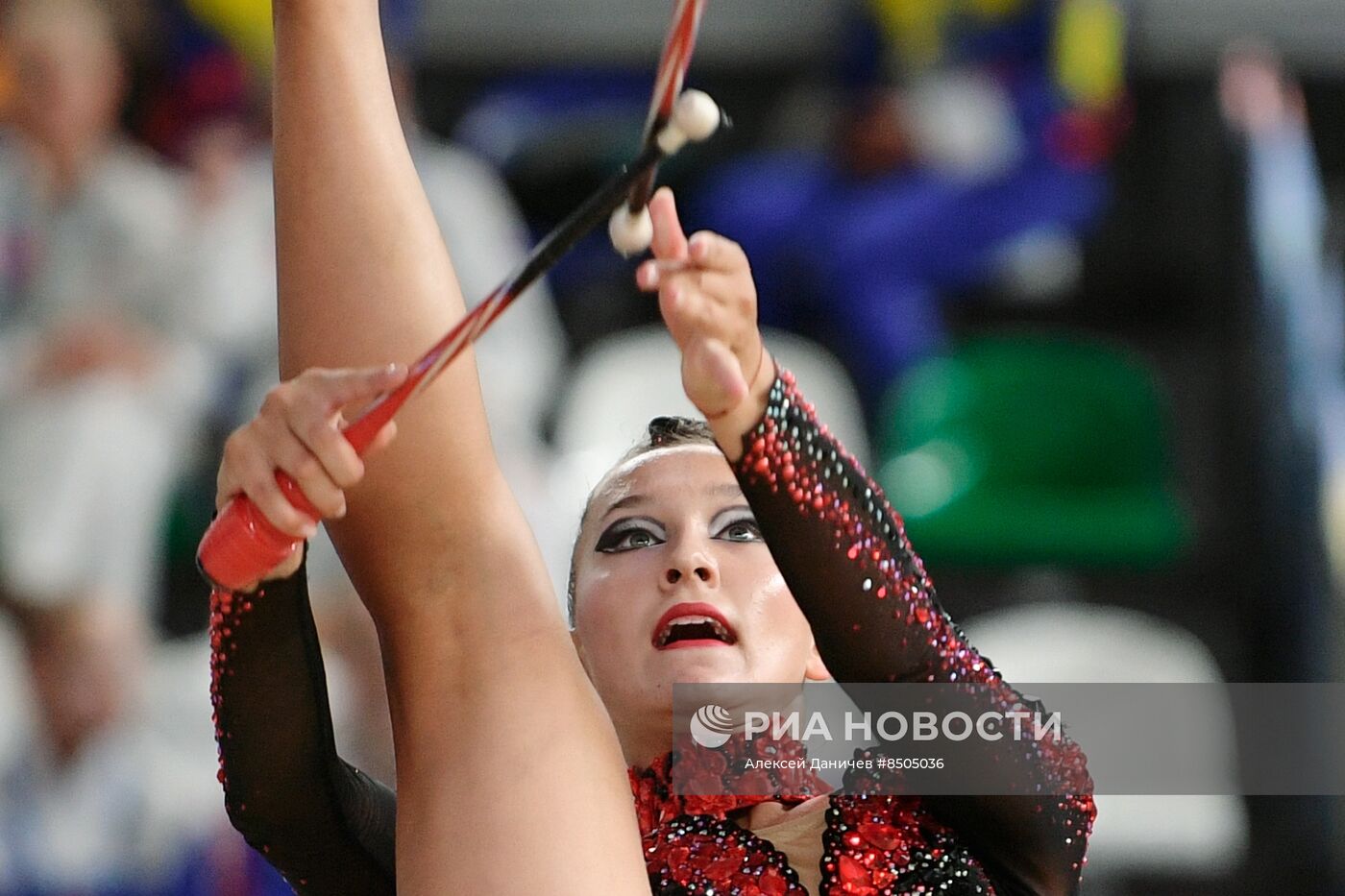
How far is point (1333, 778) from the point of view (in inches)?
87.2

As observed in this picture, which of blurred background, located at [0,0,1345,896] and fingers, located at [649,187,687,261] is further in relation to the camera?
blurred background, located at [0,0,1345,896]

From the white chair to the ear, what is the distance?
4.00ft

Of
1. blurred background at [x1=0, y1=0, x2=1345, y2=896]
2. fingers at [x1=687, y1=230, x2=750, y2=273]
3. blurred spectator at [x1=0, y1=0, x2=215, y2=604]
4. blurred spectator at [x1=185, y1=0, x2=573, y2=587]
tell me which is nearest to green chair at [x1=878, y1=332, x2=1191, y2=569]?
blurred background at [x1=0, y1=0, x2=1345, y2=896]

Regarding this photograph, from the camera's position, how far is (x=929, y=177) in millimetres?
2922

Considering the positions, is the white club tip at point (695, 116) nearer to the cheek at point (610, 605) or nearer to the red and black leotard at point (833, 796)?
the red and black leotard at point (833, 796)

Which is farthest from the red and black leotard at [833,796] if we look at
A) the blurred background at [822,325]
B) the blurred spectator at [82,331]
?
the blurred spectator at [82,331]

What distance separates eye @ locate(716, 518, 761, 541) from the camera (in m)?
1.09

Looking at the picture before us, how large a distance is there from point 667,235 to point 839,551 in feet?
0.61

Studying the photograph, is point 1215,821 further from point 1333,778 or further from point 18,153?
point 18,153

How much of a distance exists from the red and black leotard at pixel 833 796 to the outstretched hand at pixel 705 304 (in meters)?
0.04

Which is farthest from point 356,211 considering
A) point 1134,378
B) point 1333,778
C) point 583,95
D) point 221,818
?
point 583,95

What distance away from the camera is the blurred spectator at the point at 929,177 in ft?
9.56

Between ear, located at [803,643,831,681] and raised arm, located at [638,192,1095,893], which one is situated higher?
ear, located at [803,643,831,681]

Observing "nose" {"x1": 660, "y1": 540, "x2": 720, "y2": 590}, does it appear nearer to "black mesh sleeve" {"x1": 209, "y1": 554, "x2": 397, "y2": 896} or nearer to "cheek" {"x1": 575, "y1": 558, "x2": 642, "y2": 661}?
"cheek" {"x1": 575, "y1": 558, "x2": 642, "y2": 661}
